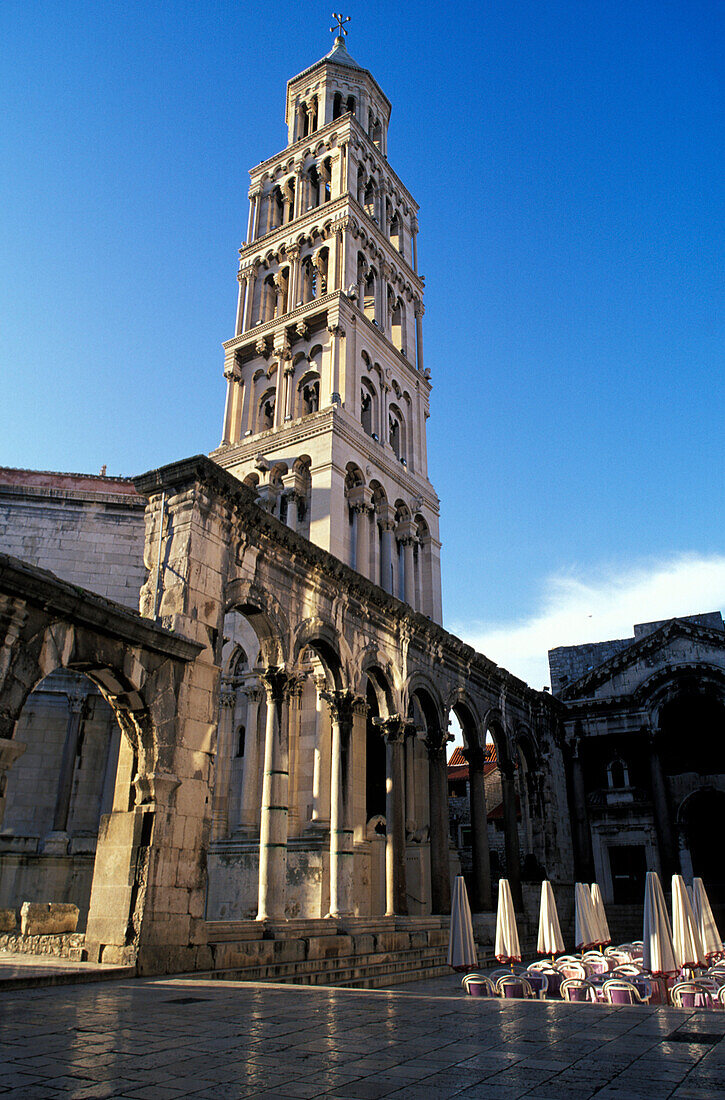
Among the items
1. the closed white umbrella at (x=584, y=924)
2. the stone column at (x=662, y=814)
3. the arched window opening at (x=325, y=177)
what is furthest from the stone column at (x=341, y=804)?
the arched window opening at (x=325, y=177)

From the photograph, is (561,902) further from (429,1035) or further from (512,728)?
(429,1035)

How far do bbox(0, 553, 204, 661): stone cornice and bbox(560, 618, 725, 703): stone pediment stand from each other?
2401cm

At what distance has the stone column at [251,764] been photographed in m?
22.8

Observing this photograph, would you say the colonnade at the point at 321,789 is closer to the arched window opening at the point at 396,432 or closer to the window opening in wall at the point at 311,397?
the window opening in wall at the point at 311,397

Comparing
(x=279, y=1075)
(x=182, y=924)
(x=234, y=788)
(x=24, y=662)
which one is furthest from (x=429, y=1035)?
(x=234, y=788)

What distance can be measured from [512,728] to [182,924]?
1843 cm

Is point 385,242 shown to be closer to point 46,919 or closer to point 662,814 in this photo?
point 662,814

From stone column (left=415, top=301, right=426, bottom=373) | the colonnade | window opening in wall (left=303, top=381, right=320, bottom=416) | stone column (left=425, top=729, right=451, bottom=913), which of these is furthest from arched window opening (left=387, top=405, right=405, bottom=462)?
stone column (left=425, top=729, right=451, bottom=913)

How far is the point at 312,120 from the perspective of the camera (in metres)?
41.4

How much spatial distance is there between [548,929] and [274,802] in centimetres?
617

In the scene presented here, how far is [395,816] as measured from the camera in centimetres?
2052

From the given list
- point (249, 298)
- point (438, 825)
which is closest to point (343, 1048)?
point (438, 825)

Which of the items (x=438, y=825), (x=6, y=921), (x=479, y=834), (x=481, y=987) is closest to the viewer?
(x=481, y=987)

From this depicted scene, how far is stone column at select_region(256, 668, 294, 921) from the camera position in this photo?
15.5 m
